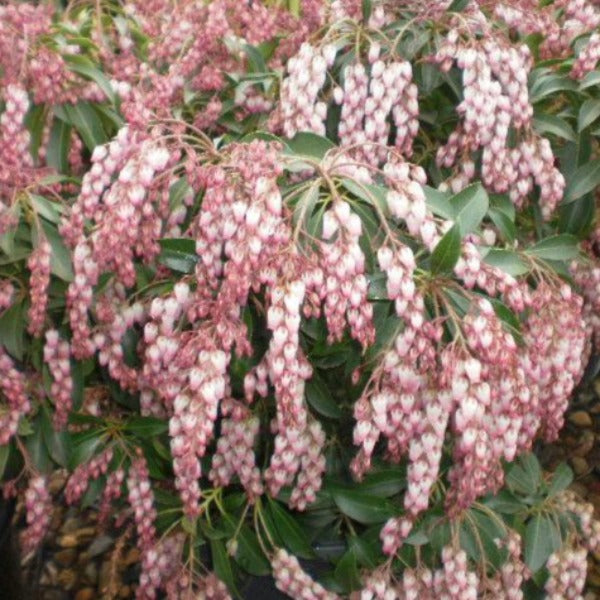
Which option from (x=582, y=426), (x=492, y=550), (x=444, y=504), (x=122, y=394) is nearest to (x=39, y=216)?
(x=122, y=394)

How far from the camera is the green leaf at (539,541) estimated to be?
2.47 meters

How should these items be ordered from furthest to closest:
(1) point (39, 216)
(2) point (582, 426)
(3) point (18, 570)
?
(2) point (582, 426)
(3) point (18, 570)
(1) point (39, 216)

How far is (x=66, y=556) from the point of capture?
3.90 metres

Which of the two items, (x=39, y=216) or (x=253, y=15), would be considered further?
(x=253, y=15)

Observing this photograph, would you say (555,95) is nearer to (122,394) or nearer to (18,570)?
(122,394)

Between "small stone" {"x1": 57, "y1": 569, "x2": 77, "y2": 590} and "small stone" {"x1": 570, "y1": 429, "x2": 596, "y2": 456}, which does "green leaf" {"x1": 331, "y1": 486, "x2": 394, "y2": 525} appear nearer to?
"small stone" {"x1": 57, "y1": 569, "x2": 77, "y2": 590}

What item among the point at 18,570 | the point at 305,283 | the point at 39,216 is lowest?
the point at 18,570

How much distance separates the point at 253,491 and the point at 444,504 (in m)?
0.42

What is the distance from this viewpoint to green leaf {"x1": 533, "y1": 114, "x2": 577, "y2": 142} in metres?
2.55

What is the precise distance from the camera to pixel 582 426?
4.25 m

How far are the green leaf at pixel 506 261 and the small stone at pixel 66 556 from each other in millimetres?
2423

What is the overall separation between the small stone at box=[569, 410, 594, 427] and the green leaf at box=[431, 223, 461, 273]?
2633 millimetres

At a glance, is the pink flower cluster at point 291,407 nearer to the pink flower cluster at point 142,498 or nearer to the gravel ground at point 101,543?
the pink flower cluster at point 142,498

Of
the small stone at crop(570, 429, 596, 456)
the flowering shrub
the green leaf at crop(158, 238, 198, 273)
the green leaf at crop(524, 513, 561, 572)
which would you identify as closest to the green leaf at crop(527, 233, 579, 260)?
the flowering shrub
